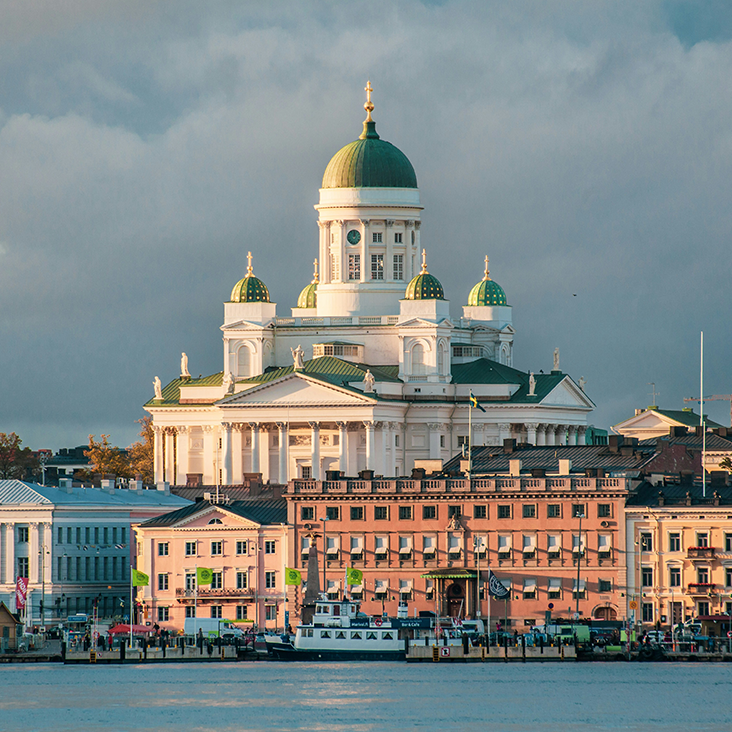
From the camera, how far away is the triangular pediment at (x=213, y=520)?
6978 inches

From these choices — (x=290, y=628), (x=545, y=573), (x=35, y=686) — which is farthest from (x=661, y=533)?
(x=35, y=686)

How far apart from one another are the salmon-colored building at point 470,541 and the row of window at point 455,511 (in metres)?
0.05

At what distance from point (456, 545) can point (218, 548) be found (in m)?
13.8

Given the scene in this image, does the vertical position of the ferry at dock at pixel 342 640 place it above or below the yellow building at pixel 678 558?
below

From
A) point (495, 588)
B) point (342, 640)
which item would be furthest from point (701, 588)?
point (342, 640)

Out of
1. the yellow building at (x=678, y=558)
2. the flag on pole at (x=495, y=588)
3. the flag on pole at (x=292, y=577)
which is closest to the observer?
the flag on pole at (x=495, y=588)

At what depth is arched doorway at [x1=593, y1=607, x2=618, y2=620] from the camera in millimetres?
167500

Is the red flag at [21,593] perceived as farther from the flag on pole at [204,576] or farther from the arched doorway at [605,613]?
the arched doorway at [605,613]

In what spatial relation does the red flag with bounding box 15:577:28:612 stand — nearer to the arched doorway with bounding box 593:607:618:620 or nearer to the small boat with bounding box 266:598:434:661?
the small boat with bounding box 266:598:434:661

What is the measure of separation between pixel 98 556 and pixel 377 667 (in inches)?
1512

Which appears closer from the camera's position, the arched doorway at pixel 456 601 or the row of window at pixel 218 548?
the arched doorway at pixel 456 601

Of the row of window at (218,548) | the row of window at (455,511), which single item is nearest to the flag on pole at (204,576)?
the row of window at (218,548)

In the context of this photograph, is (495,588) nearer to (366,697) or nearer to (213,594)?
(213,594)

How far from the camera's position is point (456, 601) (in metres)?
A: 170
